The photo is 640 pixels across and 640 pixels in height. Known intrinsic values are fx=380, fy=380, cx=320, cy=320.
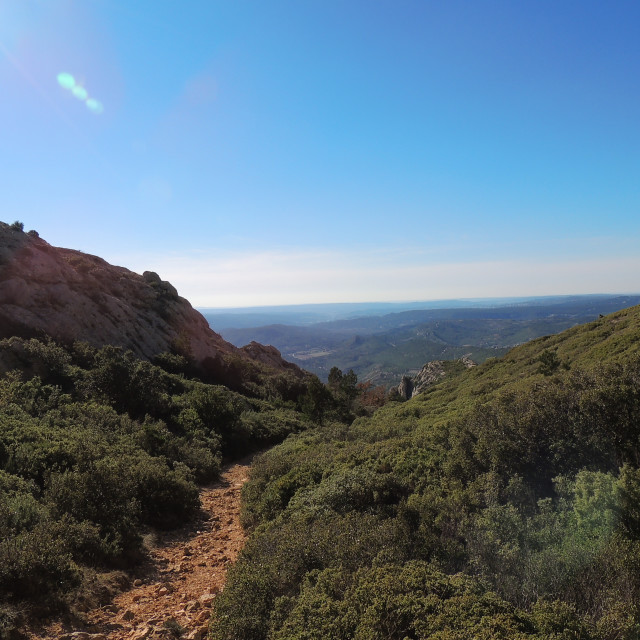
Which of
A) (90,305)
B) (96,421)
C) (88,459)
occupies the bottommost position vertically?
(96,421)

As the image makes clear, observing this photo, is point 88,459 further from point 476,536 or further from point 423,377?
point 423,377

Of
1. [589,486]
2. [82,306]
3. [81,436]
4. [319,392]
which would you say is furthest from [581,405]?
[82,306]

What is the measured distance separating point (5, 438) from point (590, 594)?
13731 millimetres

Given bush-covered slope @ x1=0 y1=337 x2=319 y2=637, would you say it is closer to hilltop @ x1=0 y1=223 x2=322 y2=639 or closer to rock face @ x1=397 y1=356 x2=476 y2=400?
hilltop @ x1=0 y1=223 x2=322 y2=639

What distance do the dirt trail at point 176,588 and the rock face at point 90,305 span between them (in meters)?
21.3

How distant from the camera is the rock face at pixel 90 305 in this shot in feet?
85.7

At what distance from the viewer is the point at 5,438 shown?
10.9m

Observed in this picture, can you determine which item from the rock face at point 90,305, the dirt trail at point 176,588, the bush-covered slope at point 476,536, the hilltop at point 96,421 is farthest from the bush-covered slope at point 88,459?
the rock face at point 90,305

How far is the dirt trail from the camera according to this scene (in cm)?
588

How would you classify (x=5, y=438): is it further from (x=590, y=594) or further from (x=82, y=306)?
(x=82, y=306)

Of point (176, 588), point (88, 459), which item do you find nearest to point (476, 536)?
point (176, 588)

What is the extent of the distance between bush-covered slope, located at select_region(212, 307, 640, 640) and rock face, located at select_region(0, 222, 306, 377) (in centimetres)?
2389

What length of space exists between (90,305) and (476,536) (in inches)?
1296

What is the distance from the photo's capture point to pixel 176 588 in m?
7.49
